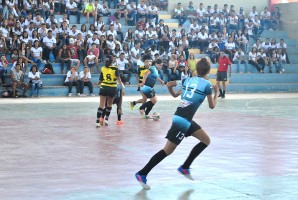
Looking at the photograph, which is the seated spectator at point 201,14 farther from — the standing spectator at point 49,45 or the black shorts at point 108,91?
the black shorts at point 108,91

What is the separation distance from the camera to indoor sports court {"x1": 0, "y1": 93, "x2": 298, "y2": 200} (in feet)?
25.8

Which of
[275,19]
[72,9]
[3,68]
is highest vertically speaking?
[72,9]

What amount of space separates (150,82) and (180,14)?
20.6 metres

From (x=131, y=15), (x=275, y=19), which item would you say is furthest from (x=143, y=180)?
(x=275, y=19)

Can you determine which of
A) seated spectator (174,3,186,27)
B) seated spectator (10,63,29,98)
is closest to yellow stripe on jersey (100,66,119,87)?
seated spectator (10,63,29,98)

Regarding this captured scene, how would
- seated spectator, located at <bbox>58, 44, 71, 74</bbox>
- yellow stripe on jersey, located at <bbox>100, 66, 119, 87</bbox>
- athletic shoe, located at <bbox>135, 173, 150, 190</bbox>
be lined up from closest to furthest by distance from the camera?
athletic shoe, located at <bbox>135, 173, 150, 190</bbox>
yellow stripe on jersey, located at <bbox>100, 66, 119, 87</bbox>
seated spectator, located at <bbox>58, 44, 71, 74</bbox>

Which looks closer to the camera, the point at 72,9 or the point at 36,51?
the point at 36,51

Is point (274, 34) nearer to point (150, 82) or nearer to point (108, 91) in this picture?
point (150, 82)

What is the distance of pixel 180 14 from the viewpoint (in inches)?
1468

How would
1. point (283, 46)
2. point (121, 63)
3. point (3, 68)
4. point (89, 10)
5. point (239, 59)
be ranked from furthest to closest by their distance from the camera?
point (283, 46), point (239, 59), point (89, 10), point (121, 63), point (3, 68)

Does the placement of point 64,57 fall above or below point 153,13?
below

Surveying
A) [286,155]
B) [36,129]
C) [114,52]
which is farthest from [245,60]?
[286,155]

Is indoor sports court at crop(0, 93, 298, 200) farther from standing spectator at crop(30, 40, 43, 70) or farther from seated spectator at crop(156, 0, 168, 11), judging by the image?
seated spectator at crop(156, 0, 168, 11)

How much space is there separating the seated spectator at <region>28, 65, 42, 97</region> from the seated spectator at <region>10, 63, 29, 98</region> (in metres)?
0.30
